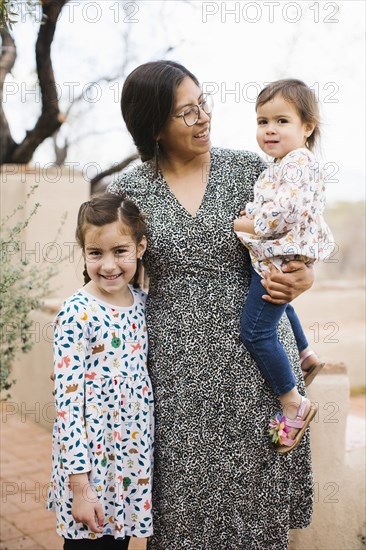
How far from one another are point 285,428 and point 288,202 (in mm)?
699

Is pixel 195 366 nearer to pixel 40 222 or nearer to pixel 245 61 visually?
pixel 40 222

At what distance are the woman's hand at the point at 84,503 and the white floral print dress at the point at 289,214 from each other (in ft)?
2.75

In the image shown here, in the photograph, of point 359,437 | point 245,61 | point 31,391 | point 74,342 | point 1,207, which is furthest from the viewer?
point 245,61

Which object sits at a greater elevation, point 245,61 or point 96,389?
point 245,61

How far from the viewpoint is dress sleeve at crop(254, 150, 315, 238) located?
2.22 metres

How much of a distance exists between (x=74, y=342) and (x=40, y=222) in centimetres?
401

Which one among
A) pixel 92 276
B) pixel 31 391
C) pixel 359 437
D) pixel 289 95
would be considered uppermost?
pixel 289 95

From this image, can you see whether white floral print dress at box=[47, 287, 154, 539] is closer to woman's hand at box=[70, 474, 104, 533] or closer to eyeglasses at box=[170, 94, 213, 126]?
woman's hand at box=[70, 474, 104, 533]

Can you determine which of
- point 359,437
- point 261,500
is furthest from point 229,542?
point 359,437

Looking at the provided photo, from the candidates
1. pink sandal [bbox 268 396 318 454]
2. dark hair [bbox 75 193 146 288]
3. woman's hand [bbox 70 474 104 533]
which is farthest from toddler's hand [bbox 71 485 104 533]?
dark hair [bbox 75 193 146 288]

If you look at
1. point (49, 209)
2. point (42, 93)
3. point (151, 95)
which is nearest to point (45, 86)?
point (42, 93)

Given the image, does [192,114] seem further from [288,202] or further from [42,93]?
[42,93]

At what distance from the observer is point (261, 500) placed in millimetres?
2379

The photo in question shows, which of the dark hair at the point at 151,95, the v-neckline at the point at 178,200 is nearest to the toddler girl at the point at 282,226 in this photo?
the v-neckline at the point at 178,200
